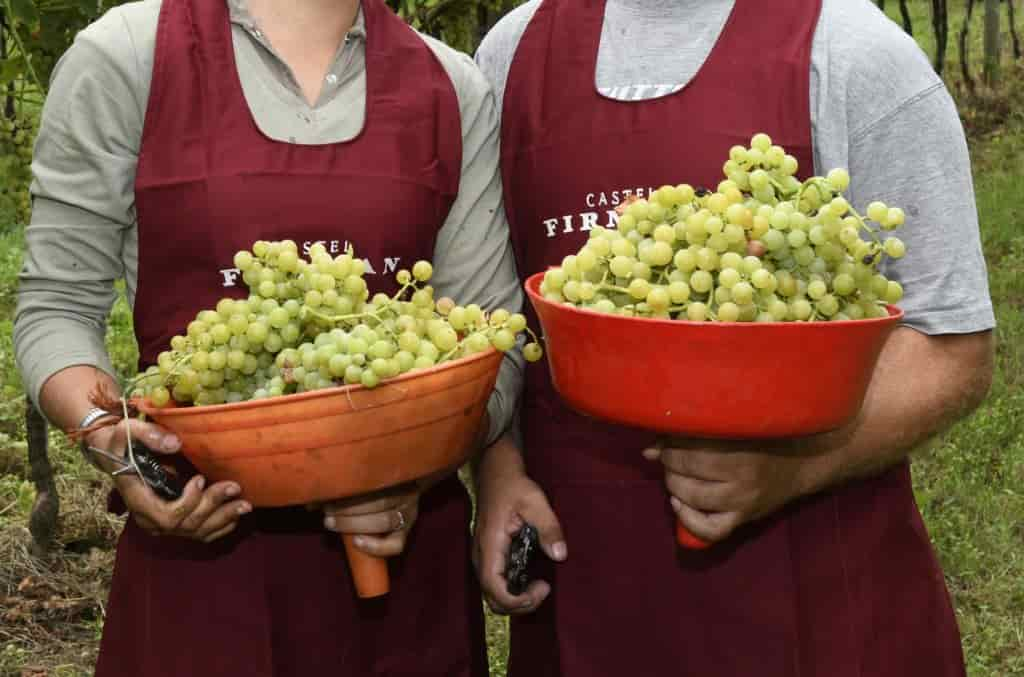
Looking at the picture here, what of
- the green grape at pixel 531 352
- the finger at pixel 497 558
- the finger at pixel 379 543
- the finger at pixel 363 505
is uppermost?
the green grape at pixel 531 352

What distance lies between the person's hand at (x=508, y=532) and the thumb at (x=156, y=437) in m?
0.63

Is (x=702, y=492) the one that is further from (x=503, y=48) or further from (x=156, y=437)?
(x=503, y=48)

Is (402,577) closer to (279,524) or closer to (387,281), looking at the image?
(279,524)

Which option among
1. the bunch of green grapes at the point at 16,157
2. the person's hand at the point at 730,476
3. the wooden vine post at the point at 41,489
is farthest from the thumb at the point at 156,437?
the wooden vine post at the point at 41,489

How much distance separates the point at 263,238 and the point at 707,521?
77 centimetres

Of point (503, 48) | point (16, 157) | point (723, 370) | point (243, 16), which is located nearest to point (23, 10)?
point (16, 157)

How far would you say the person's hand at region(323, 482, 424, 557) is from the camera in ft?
5.71

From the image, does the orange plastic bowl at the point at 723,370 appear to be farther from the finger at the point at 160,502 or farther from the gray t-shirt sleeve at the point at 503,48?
the gray t-shirt sleeve at the point at 503,48

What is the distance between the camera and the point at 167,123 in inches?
74.1

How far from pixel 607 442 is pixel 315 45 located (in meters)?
0.79

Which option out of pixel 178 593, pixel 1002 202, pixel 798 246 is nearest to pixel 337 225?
pixel 178 593

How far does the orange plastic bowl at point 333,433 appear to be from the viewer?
1.49m

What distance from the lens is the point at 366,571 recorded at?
1.83 meters

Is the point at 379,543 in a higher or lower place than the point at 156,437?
lower
